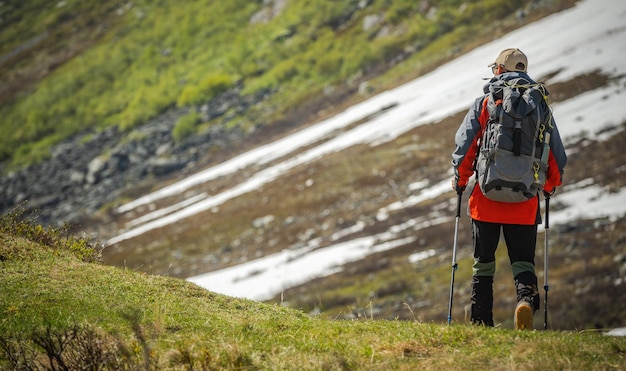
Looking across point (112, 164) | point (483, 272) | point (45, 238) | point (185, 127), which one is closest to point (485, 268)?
point (483, 272)

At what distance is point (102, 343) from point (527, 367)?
13.3ft

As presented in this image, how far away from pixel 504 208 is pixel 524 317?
1.39 m

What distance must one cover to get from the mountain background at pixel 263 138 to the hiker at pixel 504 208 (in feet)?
4.64

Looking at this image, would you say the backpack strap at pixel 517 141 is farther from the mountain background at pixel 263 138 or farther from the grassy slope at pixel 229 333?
the mountain background at pixel 263 138

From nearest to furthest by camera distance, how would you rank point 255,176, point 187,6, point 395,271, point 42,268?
1. point 42,268
2. point 395,271
3. point 255,176
4. point 187,6

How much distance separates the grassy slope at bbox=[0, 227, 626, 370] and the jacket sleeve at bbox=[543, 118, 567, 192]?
6.79 ft

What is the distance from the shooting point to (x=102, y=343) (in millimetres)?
6582

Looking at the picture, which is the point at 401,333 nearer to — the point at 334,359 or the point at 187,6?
the point at 334,359

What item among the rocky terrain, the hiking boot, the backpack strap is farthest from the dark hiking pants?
the rocky terrain

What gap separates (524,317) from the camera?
8.42 metres

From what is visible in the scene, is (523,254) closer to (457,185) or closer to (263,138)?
(457,185)

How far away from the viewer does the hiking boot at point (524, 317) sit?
8391 millimetres

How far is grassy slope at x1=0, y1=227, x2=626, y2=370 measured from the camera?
6.68m

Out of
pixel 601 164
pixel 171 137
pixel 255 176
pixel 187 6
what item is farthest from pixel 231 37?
pixel 601 164
